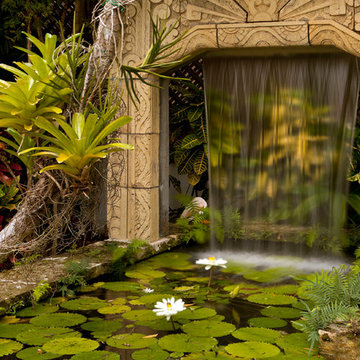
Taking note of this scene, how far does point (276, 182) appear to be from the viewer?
696 centimetres

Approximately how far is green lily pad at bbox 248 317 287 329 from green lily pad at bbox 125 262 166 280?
1390 millimetres

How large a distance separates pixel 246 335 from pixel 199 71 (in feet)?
15.4

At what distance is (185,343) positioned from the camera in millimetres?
3984

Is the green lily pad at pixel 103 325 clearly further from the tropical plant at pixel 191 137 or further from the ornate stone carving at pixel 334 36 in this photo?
the tropical plant at pixel 191 137

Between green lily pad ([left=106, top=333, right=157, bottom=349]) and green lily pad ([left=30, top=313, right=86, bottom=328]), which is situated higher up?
green lily pad ([left=30, top=313, right=86, bottom=328])

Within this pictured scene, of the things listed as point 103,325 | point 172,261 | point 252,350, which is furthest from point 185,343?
point 172,261

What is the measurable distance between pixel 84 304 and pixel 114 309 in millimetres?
268

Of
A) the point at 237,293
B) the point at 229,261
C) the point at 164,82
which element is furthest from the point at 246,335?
the point at 164,82

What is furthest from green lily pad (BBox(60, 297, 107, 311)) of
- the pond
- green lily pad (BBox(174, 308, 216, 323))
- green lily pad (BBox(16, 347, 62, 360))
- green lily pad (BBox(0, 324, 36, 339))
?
green lily pad (BBox(16, 347, 62, 360))

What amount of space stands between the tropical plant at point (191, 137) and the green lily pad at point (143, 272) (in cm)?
192

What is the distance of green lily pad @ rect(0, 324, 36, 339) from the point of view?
418 centimetres

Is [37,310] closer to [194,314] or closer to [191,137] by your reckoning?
[194,314]

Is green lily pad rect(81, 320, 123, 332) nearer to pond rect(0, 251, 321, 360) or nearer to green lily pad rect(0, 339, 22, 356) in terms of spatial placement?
pond rect(0, 251, 321, 360)

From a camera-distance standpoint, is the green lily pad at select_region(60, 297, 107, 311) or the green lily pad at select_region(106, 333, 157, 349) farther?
the green lily pad at select_region(60, 297, 107, 311)
